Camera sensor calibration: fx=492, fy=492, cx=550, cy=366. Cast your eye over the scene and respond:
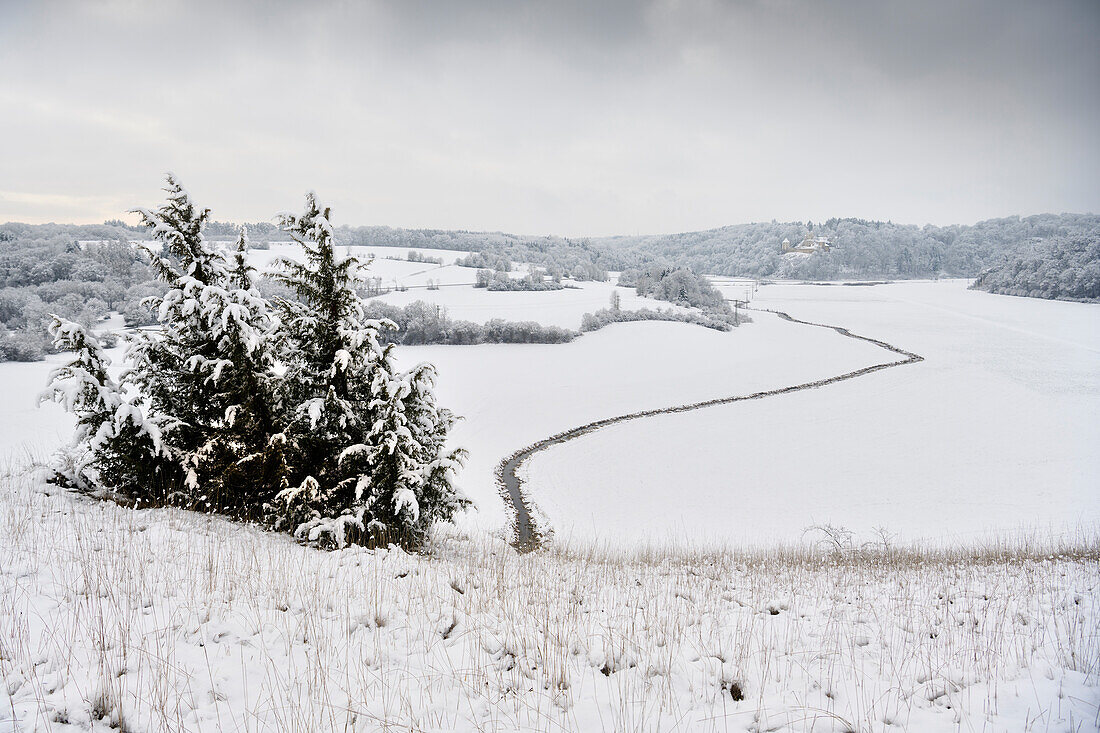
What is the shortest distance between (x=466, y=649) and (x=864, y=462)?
3017cm

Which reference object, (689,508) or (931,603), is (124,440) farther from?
(689,508)

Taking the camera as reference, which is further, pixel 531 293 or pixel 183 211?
pixel 531 293

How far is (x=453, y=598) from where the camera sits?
5238mm

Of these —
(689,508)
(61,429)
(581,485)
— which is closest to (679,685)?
(689,508)

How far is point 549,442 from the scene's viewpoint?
32125 mm

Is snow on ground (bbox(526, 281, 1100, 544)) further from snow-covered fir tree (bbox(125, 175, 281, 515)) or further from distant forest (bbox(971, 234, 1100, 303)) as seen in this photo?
distant forest (bbox(971, 234, 1100, 303))

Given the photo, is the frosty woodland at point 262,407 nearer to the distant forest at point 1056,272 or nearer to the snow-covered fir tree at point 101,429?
the snow-covered fir tree at point 101,429

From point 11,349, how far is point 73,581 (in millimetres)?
44174

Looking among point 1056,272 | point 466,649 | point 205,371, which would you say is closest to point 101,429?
point 205,371

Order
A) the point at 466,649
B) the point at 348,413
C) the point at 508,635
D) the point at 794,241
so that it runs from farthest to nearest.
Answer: the point at 794,241
the point at 348,413
the point at 508,635
the point at 466,649

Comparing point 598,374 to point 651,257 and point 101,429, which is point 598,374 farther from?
point 651,257

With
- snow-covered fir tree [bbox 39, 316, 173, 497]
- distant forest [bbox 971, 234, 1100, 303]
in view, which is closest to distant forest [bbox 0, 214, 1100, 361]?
distant forest [bbox 971, 234, 1100, 303]

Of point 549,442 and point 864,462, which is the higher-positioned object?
point 864,462

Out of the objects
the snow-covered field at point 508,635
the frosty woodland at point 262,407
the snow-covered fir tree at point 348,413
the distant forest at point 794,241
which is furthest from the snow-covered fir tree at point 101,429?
the distant forest at point 794,241
